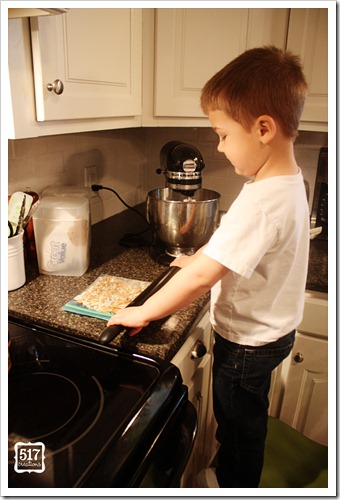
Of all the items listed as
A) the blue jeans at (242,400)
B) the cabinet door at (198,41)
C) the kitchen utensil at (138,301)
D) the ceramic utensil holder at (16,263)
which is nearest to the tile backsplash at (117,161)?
the ceramic utensil holder at (16,263)

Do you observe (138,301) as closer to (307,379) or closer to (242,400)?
(242,400)

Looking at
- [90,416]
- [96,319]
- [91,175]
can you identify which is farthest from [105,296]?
[91,175]

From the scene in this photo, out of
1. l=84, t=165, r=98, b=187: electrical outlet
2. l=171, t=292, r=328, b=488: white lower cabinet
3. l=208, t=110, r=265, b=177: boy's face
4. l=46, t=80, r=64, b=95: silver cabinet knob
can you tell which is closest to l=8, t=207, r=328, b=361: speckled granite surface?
l=171, t=292, r=328, b=488: white lower cabinet

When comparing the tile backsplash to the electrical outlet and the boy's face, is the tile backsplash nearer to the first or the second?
the electrical outlet

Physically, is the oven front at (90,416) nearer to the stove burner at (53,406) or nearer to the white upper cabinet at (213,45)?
the stove burner at (53,406)

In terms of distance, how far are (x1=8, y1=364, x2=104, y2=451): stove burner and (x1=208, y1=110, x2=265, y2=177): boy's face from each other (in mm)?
516

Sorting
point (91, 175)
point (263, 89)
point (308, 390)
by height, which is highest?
point (263, 89)

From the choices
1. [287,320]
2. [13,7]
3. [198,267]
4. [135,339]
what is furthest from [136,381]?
[13,7]

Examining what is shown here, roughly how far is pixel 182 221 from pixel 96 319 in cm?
44

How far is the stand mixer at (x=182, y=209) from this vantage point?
1.14 m

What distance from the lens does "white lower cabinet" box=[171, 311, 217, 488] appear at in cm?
90

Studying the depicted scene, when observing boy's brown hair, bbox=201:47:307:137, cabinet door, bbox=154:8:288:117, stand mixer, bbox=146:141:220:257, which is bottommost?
→ stand mixer, bbox=146:141:220:257

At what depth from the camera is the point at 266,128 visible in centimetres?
71

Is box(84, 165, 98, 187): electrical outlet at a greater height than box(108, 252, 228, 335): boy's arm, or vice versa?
box(84, 165, 98, 187): electrical outlet
